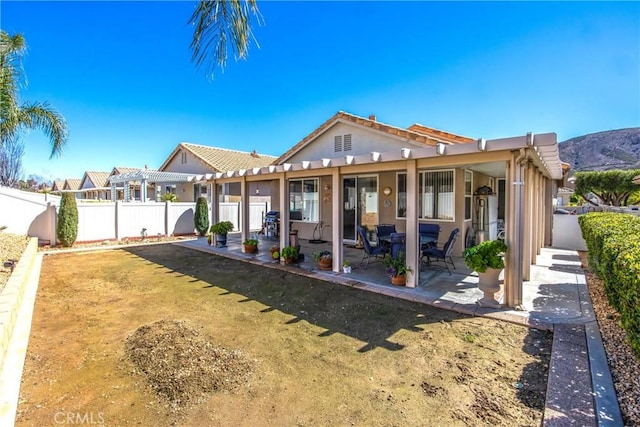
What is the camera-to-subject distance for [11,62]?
7379 mm

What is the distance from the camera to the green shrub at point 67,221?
11250 mm

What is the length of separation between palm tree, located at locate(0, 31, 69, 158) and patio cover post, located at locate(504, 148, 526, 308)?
35.4ft

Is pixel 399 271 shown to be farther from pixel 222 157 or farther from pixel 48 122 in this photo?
pixel 222 157

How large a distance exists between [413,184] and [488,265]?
1938 mm

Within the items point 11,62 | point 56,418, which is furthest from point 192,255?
point 56,418

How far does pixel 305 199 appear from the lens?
12.6 meters

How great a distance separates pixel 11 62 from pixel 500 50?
13.5m

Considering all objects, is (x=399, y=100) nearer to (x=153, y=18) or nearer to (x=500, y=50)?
(x=500, y=50)

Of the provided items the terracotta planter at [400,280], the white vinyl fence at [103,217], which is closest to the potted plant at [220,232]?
the white vinyl fence at [103,217]

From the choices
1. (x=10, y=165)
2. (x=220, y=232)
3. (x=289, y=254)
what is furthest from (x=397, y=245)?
(x=10, y=165)

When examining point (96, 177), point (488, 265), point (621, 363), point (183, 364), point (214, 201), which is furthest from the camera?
point (96, 177)

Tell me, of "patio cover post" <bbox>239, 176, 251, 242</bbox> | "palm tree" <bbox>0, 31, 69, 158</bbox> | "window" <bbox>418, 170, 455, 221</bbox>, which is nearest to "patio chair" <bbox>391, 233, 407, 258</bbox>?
"window" <bbox>418, 170, 455, 221</bbox>

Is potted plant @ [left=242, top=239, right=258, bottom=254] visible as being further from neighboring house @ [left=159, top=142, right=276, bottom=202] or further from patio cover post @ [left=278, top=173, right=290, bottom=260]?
neighboring house @ [left=159, top=142, right=276, bottom=202]

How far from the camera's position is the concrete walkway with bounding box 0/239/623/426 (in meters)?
2.55
